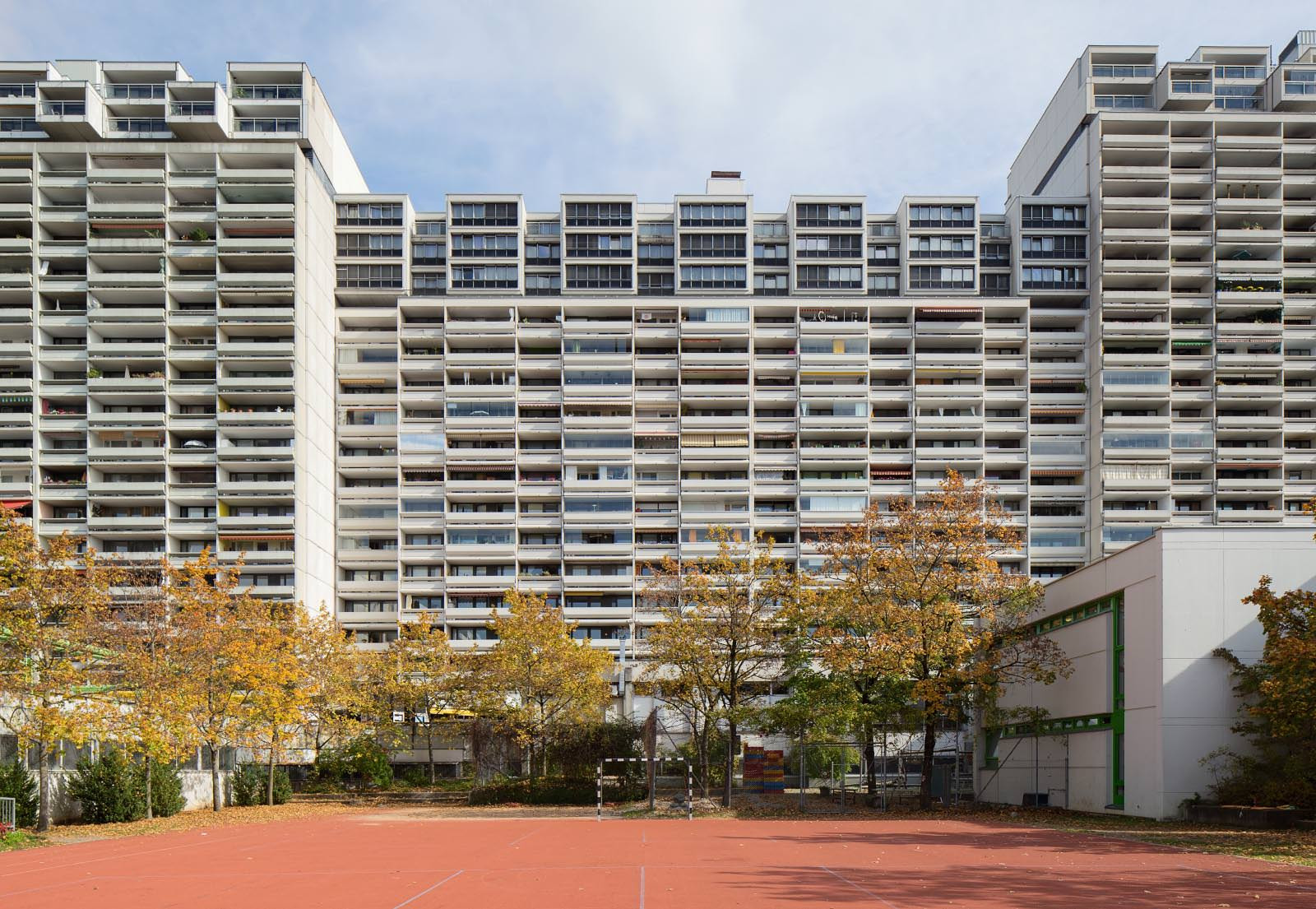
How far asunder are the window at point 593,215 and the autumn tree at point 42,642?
180ft

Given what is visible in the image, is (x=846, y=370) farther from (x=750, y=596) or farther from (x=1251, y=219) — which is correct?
(x=750, y=596)

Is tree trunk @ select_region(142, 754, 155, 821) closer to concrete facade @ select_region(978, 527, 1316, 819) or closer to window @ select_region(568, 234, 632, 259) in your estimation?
concrete facade @ select_region(978, 527, 1316, 819)

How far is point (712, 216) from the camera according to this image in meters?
81.4

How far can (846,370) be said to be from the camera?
7969cm

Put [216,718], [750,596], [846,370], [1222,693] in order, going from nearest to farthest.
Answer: [1222,693] → [216,718] → [750,596] → [846,370]

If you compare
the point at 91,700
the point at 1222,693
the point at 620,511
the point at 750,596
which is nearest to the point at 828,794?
the point at 750,596

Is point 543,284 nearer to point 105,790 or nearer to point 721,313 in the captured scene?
point 721,313

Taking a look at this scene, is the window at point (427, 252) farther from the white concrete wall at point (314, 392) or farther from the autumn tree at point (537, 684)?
the autumn tree at point (537, 684)

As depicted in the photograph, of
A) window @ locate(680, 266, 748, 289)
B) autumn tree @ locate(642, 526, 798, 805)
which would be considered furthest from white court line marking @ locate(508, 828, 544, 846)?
window @ locate(680, 266, 748, 289)

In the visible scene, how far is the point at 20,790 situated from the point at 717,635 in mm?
21875

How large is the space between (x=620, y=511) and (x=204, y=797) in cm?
4212

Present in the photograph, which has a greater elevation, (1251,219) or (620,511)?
(1251,219)

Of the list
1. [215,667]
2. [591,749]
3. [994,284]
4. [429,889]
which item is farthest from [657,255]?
[429,889]

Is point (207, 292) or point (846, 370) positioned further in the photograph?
point (846, 370)
